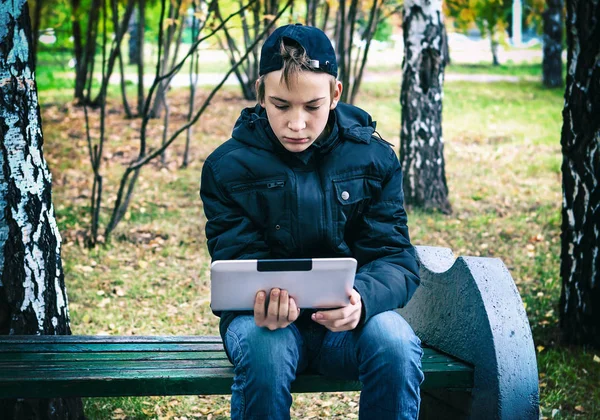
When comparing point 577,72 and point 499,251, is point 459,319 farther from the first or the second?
point 499,251

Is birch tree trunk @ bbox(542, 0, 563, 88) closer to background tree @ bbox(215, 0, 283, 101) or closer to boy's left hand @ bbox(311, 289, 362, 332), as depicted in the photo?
background tree @ bbox(215, 0, 283, 101)

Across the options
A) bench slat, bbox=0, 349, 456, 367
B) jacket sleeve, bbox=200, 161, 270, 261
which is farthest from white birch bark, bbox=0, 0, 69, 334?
jacket sleeve, bbox=200, 161, 270, 261

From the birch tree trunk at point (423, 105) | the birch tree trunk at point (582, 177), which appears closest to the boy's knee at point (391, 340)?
the birch tree trunk at point (582, 177)

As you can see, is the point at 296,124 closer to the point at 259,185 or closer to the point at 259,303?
the point at 259,185

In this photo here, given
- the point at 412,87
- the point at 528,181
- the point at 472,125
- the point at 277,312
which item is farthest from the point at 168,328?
the point at 472,125

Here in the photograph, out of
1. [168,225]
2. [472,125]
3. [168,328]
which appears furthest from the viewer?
[472,125]

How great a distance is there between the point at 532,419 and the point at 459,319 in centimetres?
42

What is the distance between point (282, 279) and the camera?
7.39ft

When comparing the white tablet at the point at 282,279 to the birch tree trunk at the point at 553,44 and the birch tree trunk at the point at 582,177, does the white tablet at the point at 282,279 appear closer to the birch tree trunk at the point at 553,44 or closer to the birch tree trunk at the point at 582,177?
the birch tree trunk at the point at 582,177

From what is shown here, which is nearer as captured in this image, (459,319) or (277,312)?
(277,312)

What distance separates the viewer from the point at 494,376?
8.54ft

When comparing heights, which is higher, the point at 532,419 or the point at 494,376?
the point at 494,376

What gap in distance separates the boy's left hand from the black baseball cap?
2.30ft

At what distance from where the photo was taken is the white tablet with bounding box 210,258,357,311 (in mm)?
2209
